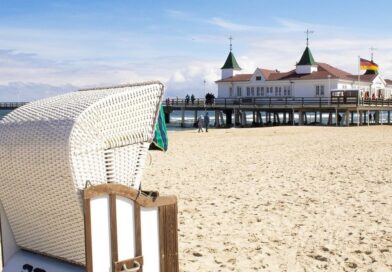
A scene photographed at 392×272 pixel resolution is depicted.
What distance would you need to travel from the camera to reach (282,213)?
759cm

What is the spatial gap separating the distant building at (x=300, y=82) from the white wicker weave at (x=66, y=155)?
41.3 meters

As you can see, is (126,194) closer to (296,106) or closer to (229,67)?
(296,106)

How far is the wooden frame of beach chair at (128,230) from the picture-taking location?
2656 millimetres

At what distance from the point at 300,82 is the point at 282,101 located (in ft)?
7.96

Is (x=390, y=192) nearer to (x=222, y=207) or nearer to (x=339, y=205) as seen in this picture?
(x=339, y=205)

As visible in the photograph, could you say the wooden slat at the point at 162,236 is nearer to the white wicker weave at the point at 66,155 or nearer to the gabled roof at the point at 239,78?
the white wicker weave at the point at 66,155

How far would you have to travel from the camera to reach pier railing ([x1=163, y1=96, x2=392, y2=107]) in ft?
130

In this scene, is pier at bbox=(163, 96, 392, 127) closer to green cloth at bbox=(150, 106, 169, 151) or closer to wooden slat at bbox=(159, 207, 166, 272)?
green cloth at bbox=(150, 106, 169, 151)

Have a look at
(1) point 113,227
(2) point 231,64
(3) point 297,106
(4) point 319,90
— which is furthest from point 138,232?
(2) point 231,64

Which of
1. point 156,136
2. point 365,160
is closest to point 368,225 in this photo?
point 156,136

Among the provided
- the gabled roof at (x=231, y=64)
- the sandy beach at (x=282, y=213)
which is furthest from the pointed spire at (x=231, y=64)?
the sandy beach at (x=282, y=213)

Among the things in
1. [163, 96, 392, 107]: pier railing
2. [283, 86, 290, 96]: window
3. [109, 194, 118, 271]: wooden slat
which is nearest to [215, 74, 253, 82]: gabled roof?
[163, 96, 392, 107]: pier railing

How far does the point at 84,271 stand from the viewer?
2883mm

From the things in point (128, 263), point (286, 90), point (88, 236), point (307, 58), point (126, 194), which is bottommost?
point (128, 263)
